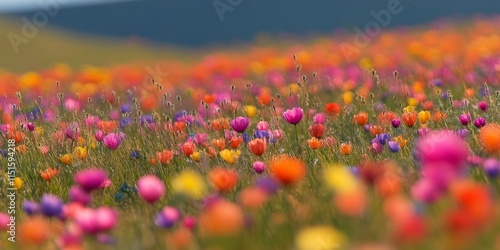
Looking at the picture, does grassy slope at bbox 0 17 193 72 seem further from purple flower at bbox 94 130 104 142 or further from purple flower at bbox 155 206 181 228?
purple flower at bbox 155 206 181 228

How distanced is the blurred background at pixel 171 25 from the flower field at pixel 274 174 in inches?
600

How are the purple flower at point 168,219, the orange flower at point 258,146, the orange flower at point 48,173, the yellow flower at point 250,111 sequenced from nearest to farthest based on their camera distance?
the purple flower at point 168,219 → the orange flower at point 258,146 → the orange flower at point 48,173 → the yellow flower at point 250,111

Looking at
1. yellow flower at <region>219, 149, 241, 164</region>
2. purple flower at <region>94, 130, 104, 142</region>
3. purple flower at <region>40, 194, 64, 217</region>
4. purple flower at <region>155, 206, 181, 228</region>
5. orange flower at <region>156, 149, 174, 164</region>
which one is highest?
purple flower at <region>94, 130, 104, 142</region>

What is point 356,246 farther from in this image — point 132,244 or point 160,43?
point 160,43

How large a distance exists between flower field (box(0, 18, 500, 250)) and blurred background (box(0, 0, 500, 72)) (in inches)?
600

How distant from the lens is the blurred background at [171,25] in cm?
2247

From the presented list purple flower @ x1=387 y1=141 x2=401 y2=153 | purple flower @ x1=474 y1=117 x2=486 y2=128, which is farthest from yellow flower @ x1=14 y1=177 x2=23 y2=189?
purple flower @ x1=474 y1=117 x2=486 y2=128

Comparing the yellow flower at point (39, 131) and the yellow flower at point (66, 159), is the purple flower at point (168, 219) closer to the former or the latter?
the yellow flower at point (66, 159)

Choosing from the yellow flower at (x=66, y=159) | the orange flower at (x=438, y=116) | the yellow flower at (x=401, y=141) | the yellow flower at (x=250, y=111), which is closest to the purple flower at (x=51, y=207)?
the yellow flower at (x=66, y=159)

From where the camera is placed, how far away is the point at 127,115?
4500 mm

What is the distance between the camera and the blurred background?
73.7 ft

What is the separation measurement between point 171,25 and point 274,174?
27513mm

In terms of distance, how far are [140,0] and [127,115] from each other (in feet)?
99.5

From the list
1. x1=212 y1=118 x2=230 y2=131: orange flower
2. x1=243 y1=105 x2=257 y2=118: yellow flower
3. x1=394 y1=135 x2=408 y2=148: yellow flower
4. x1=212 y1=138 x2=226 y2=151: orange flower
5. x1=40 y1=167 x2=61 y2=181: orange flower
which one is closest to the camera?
x1=394 y1=135 x2=408 y2=148: yellow flower
